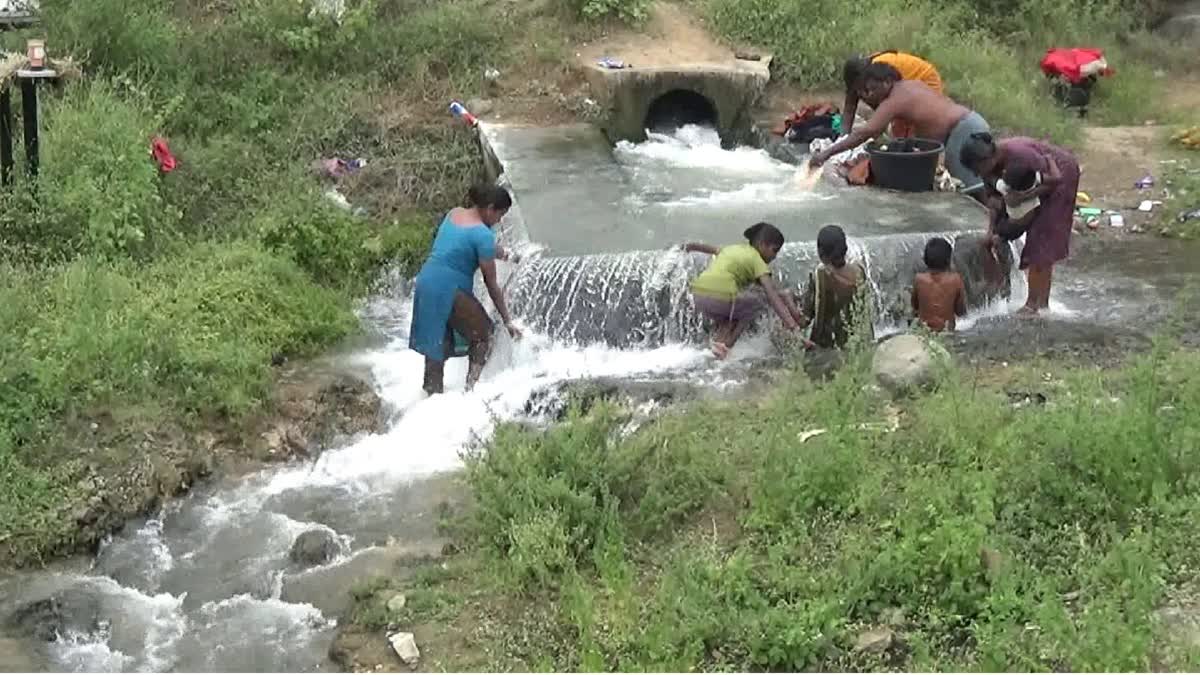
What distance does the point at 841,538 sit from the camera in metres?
5.20

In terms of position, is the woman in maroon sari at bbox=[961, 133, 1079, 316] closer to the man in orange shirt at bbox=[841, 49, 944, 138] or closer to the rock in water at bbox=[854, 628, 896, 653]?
the man in orange shirt at bbox=[841, 49, 944, 138]

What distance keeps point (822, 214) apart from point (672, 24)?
13.7 feet

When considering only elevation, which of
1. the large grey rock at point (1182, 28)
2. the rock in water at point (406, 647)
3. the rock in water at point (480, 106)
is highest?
the large grey rock at point (1182, 28)

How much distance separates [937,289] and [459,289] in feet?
9.06

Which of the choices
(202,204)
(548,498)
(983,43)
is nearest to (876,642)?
(548,498)

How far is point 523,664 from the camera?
487 centimetres

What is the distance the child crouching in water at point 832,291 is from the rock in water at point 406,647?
A: 334 cm

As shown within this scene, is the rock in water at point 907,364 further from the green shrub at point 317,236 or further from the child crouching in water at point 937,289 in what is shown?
the green shrub at point 317,236

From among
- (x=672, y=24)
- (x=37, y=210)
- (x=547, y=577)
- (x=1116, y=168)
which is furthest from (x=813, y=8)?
(x=547, y=577)

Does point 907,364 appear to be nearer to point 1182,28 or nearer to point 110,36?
point 110,36

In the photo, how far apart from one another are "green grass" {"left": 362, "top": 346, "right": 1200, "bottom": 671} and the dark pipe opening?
5967 mm

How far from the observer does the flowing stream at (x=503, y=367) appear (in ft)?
18.6

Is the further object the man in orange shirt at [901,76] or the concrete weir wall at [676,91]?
the concrete weir wall at [676,91]

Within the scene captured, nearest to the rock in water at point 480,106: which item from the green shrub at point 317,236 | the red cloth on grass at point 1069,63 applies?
the green shrub at point 317,236
